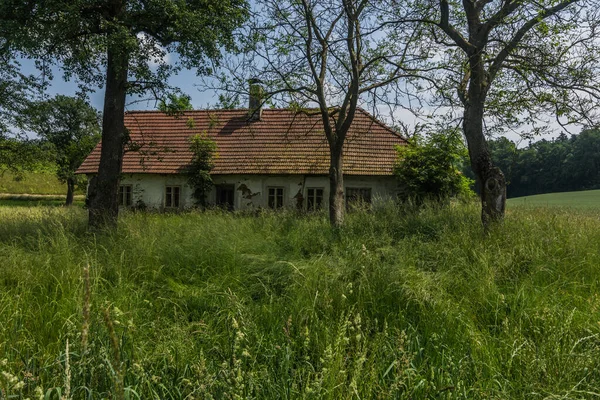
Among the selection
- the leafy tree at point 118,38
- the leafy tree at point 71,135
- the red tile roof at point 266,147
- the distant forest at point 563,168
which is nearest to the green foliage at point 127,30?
the leafy tree at point 118,38

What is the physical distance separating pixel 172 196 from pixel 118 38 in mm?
12243

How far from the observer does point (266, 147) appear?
63.6 ft

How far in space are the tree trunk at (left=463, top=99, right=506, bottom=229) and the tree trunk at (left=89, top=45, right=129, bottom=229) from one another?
8.06 m

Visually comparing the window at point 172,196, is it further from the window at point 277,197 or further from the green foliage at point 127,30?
the green foliage at point 127,30

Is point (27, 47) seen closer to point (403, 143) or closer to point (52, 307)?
point (52, 307)

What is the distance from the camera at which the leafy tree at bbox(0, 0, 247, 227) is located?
802 cm

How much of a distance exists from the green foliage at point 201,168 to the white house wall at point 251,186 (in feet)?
1.46

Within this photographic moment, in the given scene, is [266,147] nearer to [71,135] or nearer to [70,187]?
[70,187]

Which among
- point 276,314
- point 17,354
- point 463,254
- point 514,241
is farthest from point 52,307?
point 514,241

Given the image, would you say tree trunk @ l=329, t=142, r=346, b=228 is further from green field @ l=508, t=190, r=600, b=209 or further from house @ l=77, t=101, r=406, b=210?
house @ l=77, t=101, r=406, b=210

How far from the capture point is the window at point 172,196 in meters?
19.3

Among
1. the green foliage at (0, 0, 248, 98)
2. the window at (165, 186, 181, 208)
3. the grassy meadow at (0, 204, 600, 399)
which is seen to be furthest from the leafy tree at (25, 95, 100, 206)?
Answer: the grassy meadow at (0, 204, 600, 399)

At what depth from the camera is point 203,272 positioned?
5.14 metres

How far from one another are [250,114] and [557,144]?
59.6 metres
